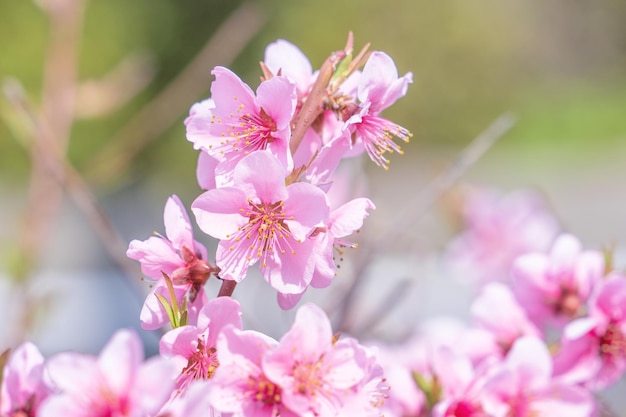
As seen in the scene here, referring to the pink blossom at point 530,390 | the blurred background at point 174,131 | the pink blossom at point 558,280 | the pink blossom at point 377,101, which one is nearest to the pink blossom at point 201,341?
the pink blossom at point 377,101

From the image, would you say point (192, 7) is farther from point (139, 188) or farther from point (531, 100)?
point (531, 100)

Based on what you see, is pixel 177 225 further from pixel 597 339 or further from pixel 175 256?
pixel 597 339

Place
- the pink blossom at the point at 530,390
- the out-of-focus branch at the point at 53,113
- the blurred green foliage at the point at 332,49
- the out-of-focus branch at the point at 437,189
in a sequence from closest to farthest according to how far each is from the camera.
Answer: the pink blossom at the point at 530,390
the out-of-focus branch at the point at 437,189
the out-of-focus branch at the point at 53,113
the blurred green foliage at the point at 332,49

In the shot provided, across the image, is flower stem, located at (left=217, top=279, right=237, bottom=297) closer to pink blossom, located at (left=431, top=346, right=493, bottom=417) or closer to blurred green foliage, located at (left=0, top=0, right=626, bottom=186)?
pink blossom, located at (left=431, top=346, right=493, bottom=417)

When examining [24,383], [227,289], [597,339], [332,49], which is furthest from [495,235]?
[332,49]

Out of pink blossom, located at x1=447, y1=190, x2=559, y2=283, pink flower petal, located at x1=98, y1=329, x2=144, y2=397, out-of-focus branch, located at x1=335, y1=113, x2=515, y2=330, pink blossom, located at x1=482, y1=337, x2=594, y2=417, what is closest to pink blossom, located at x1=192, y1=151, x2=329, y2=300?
pink flower petal, located at x1=98, y1=329, x2=144, y2=397

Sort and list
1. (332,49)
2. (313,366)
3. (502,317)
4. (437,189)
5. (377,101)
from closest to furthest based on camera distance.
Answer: (313,366)
(377,101)
(502,317)
(437,189)
(332,49)

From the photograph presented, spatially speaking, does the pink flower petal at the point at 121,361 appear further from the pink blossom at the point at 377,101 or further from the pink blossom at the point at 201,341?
the pink blossom at the point at 377,101
